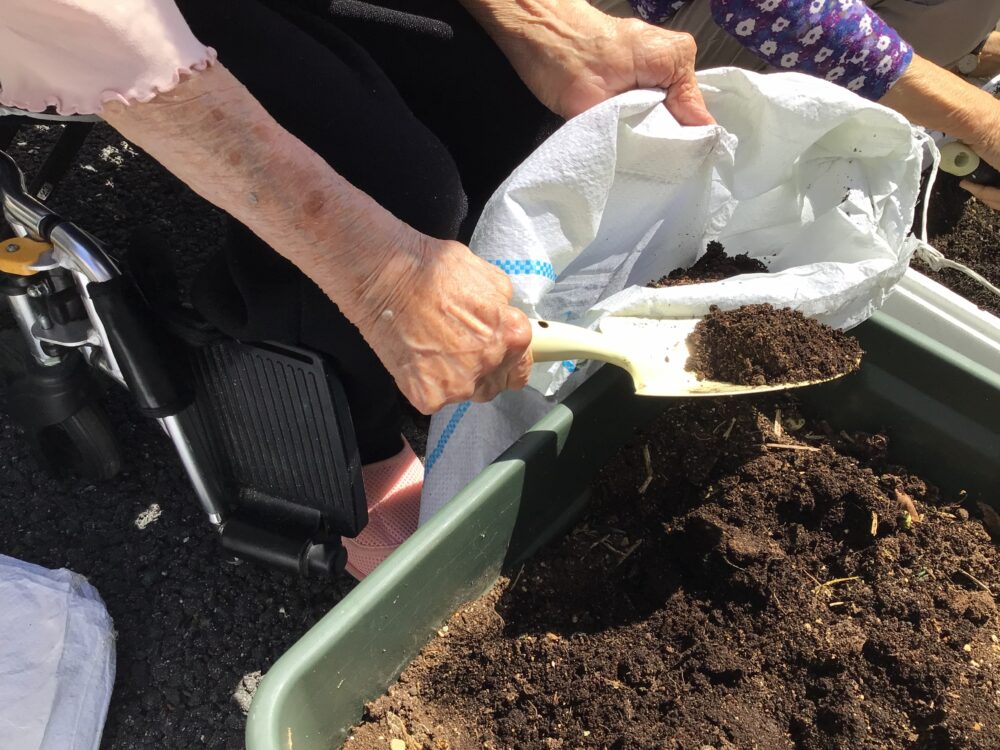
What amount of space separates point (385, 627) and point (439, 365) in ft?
0.96

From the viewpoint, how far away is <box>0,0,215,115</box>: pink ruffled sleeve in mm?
684

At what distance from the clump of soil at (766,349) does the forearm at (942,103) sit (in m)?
0.69

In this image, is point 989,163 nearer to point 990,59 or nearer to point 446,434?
point 990,59

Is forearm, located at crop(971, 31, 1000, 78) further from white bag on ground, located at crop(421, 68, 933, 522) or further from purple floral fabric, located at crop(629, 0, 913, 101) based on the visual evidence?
white bag on ground, located at crop(421, 68, 933, 522)

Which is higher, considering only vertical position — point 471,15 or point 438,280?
point 471,15

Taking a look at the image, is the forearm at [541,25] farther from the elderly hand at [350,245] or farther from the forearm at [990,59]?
the forearm at [990,59]

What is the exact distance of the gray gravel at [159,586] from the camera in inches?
51.5

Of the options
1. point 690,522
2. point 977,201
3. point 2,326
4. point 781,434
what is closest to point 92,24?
point 690,522

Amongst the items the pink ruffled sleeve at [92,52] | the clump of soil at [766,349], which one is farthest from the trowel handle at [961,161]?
the pink ruffled sleeve at [92,52]

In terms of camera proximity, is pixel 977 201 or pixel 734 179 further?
pixel 977 201

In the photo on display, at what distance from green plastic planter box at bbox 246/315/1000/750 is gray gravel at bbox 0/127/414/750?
0.54 metres

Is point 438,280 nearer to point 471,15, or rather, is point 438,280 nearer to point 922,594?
point 471,15

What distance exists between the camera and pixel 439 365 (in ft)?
3.07

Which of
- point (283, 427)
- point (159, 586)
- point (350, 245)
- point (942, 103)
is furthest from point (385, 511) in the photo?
point (942, 103)
